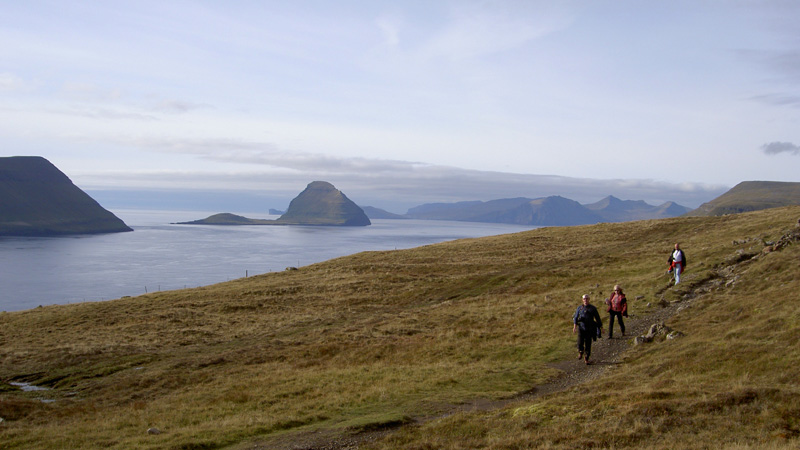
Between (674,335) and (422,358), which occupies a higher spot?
(674,335)

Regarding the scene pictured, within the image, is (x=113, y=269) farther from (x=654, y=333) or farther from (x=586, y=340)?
(x=654, y=333)

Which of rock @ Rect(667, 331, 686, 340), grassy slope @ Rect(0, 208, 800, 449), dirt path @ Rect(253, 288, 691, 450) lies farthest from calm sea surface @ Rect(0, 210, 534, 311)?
rock @ Rect(667, 331, 686, 340)

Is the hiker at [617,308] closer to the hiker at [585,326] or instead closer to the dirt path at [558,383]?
the dirt path at [558,383]

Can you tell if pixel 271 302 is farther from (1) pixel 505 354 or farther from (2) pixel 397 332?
(1) pixel 505 354

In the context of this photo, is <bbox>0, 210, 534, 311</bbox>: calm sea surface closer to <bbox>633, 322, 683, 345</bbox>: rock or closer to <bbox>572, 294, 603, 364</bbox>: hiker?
<bbox>572, 294, 603, 364</bbox>: hiker

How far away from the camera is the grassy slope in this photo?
11.8 meters

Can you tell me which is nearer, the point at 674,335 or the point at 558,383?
the point at 558,383

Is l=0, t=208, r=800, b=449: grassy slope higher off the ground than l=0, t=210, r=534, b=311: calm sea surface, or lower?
higher

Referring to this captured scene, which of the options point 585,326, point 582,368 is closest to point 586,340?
point 585,326

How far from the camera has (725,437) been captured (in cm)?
961

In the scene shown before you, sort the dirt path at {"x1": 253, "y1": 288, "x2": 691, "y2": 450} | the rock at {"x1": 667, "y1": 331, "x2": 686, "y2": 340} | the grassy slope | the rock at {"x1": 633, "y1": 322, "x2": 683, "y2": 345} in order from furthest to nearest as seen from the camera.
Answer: the rock at {"x1": 633, "y1": 322, "x2": 683, "y2": 345} → the rock at {"x1": 667, "y1": 331, "x2": 686, "y2": 340} → the dirt path at {"x1": 253, "y1": 288, "x2": 691, "y2": 450} → the grassy slope

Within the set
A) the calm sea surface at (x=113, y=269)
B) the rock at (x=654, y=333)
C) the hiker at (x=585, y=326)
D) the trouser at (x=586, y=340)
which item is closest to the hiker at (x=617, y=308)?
the rock at (x=654, y=333)

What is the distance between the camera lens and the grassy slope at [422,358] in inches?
464

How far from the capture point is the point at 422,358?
2448cm
